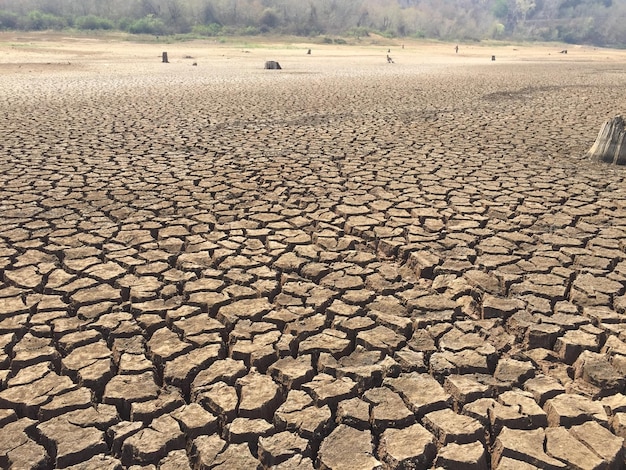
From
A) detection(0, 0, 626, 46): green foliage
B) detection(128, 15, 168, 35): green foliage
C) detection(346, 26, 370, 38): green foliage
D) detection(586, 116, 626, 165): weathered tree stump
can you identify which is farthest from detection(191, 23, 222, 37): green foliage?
detection(586, 116, 626, 165): weathered tree stump

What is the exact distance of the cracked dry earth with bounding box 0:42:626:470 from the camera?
1.87 metres

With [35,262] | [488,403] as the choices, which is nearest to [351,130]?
[35,262]

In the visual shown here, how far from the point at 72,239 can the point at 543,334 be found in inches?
115

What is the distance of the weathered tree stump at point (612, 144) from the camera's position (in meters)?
5.76

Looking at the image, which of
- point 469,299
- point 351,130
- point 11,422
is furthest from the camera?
point 351,130

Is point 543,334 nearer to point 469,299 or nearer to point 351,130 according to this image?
point 469,299

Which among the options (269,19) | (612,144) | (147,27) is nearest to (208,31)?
(147,27)

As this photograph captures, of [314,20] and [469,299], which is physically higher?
[314,20]

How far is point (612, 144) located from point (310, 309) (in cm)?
466

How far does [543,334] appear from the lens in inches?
97.3

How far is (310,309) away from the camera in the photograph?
8.97ft

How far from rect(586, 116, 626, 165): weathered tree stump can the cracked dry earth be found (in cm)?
29

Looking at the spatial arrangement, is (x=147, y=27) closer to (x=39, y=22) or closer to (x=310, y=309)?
(x=39, y=22)

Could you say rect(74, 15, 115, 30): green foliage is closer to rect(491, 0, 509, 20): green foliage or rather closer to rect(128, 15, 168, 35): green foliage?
rect(128, 15, 168, 35): green foliage
